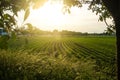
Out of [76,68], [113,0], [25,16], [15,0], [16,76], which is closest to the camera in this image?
[25,16]

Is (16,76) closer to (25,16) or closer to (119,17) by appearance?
(119,17)

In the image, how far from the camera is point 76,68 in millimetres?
8109

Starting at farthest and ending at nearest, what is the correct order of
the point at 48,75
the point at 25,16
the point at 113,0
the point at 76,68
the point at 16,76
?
the point at 76,68
the point at 48,75
the point at 16,76
the point at 113,0
the point at 25,16

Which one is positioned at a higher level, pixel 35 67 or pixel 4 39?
pixel 4 39

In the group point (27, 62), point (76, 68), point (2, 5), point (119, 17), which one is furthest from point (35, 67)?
point (2, 5)

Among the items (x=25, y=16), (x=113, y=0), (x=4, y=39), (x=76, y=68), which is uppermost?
(x=113, y=0)

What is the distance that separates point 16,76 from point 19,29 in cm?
475

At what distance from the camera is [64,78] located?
653 centimetres

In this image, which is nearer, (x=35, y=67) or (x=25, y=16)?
(x=25, y=16)

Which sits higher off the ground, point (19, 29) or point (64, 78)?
point (19, 29)

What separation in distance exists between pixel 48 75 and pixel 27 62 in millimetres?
982

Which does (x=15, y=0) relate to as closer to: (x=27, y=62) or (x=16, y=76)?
(x=16, y=76)

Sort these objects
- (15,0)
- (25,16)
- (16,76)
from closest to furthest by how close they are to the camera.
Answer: (25,16), (15,0), (16,76)

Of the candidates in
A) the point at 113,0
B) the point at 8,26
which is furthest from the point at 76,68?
the point at 8,26
